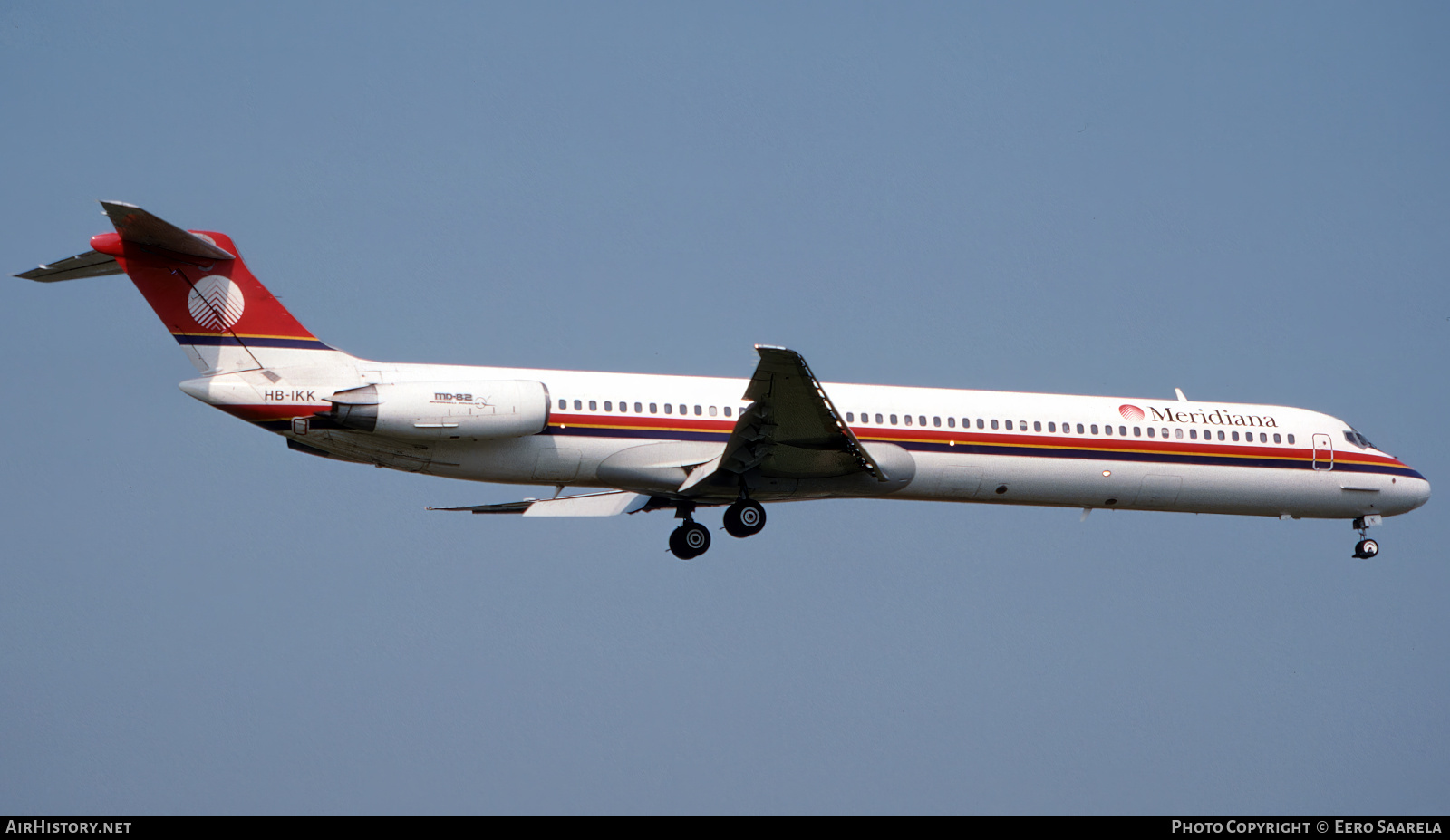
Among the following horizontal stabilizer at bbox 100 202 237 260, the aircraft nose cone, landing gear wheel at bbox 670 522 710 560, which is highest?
the aircraft nose cone

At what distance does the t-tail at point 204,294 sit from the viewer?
1986 centimetres

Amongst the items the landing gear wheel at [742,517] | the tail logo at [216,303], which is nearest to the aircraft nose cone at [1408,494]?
the landing gear wheel at [742,517]

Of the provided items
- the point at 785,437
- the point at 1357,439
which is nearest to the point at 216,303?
the point at 785,437

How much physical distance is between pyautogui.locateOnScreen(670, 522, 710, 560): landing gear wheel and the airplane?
1.2 inches

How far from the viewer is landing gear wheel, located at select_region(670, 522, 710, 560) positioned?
2377cm

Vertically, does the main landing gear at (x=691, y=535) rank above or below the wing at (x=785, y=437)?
below

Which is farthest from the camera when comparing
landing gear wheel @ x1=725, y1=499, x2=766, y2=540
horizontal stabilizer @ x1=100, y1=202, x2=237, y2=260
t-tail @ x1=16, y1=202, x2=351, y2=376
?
landing gear wheel @ x1=725, y1=499, x2=766, y2=540

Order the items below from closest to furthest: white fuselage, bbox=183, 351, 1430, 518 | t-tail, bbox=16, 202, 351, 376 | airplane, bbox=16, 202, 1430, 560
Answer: t-tail, bbox=16, 202, 351, 376 < airplane, bbox=16, 202, 1430, 560 < white fuselage, bbox=183, 351, 1430, 518

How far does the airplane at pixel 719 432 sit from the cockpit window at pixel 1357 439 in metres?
0.06

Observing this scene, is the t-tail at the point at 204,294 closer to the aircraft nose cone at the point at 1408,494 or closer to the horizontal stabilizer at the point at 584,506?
the horizontal stabilizer at the point at 584,506

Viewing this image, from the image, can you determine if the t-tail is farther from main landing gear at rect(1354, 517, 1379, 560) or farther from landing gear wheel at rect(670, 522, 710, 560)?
main landing gear at rect(1354, 517, 1379, 560)

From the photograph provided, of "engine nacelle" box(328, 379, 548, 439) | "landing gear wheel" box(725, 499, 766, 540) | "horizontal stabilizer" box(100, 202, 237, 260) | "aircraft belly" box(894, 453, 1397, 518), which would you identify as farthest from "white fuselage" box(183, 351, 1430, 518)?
"horizontal stabilizer" box(100, 202, 237, 260)

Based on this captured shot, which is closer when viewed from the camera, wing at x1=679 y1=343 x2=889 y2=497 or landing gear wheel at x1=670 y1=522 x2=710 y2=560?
wing at x1=679 y1=343 x2=889 y2=497

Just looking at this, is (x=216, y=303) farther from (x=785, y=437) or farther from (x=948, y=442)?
(x=948, y=442)
